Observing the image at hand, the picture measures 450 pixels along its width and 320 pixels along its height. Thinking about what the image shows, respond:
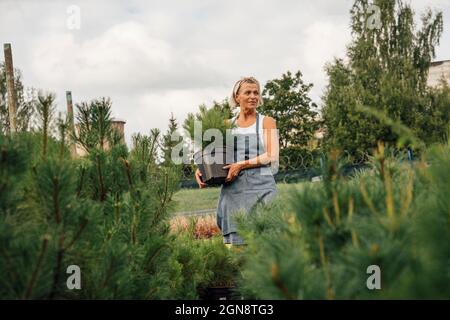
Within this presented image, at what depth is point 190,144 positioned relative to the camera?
12.3 ft

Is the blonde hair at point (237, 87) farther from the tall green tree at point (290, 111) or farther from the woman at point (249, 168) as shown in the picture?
the tall green tree at point (290, 111)

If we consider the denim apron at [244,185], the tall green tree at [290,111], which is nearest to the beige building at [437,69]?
the tall green tree at [290,111]

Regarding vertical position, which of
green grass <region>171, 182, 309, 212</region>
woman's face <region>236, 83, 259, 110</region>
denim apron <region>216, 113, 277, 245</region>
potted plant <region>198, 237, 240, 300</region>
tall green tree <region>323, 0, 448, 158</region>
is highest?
tall green tree <region>323, 0, 448, 158</region>

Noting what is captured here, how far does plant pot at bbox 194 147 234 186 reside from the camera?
376 centimetres

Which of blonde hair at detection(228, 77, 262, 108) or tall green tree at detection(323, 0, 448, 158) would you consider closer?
blonde hair at detection(228, 77, 262, 108)

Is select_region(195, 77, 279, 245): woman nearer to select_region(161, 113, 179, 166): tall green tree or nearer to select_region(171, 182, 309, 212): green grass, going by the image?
select_region(161, 113, 179, 166): tall green tree

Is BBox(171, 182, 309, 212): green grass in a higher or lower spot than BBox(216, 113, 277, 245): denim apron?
lower

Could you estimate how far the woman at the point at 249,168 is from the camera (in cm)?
411

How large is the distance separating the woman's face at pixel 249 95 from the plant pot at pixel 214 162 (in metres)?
0.60

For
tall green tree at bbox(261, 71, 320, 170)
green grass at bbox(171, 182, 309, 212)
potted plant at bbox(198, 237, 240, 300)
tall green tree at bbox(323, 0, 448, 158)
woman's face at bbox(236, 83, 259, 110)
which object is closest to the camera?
potted plant at bbox(198, 237, 240, 300)

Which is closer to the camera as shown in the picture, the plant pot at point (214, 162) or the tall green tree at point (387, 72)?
the plant pot at point (214, 162)

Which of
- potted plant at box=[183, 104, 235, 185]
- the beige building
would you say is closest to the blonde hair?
potted plant at box=[183, 104, 235, 185]

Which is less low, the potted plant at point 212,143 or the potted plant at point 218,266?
the potted plant at point 212,143
